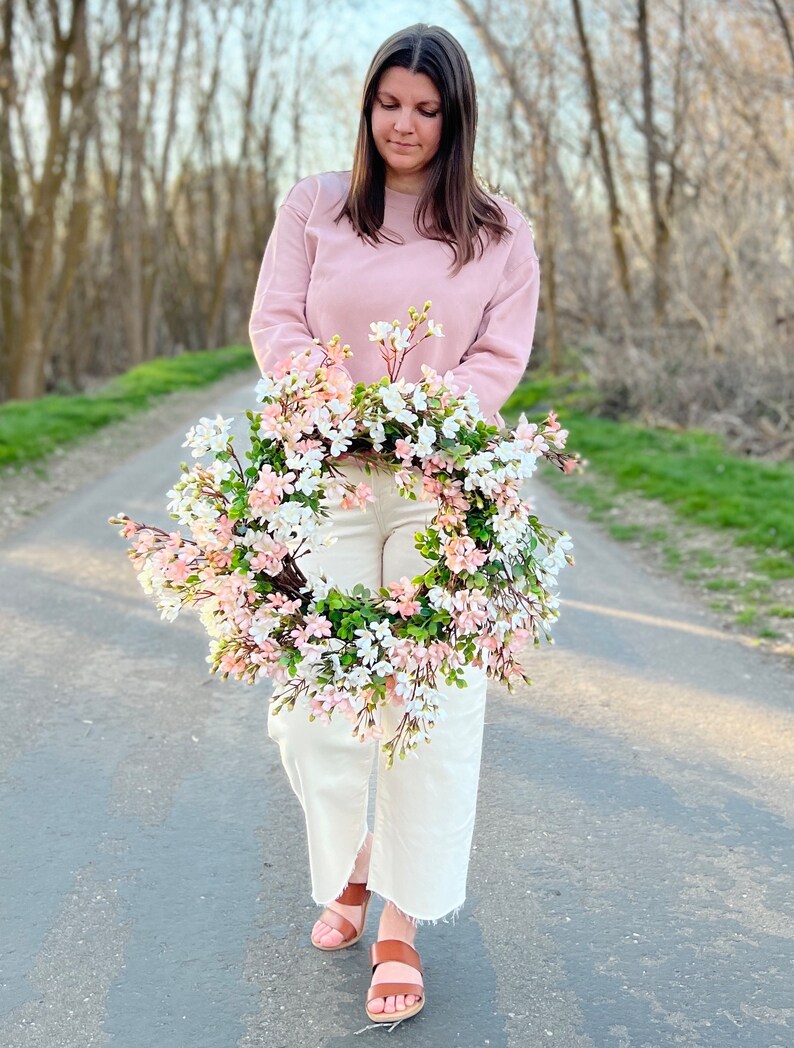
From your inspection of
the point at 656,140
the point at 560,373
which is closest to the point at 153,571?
the point at 656,140

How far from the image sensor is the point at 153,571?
2.44m

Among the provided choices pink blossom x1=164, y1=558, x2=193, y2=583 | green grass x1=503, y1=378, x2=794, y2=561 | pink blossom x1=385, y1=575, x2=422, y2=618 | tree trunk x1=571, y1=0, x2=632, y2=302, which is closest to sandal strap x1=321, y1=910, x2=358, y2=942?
pink blossom x1=385, y1=575, x2=422, y2=618

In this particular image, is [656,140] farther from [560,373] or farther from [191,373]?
[191,373]

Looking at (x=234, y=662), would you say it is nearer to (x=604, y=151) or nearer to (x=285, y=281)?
(x=285, y=281)

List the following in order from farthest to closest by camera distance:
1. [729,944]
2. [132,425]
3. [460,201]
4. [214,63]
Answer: [214,63] < [132,425] < [729,944] < [460,201]

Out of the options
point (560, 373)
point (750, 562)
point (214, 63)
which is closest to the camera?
point (750, 562)

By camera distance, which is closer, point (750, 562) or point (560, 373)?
point (750, 562)

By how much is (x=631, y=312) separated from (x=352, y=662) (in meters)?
12.9

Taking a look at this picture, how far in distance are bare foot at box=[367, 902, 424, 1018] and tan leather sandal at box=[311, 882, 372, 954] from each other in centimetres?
17

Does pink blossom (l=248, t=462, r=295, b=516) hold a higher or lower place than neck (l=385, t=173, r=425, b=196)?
lower

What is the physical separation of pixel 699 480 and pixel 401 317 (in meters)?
7.24

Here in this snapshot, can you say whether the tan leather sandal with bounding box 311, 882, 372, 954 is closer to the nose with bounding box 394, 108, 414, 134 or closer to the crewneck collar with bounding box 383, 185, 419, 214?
the crewneck collar with bounding box 383, 185, 419, 214

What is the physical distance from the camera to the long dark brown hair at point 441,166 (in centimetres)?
258

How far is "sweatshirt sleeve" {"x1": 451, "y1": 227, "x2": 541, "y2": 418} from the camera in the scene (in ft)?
8.52
